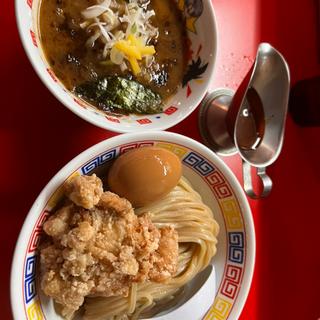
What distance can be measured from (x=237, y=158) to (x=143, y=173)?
544 millimetres

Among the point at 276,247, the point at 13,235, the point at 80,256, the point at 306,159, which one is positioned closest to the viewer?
the point at 80,256

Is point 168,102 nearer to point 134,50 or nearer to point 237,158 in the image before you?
point 134,50

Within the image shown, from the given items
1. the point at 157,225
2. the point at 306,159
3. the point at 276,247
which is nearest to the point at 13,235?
the point at 157,225

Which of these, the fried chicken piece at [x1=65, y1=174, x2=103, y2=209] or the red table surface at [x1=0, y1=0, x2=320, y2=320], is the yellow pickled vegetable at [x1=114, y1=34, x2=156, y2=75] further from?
the fried chicken piece at [x1=65, y1=174, x2=103, y2=209]

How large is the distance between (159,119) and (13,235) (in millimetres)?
518

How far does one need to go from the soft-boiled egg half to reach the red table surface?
225 millimetres

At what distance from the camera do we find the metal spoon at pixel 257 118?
1.60m

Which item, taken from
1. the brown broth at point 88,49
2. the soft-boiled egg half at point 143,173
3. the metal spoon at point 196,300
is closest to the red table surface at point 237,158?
the brown broth at point 88,49

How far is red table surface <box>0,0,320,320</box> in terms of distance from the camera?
1330 millimetres

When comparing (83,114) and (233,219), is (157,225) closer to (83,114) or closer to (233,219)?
(233,219)

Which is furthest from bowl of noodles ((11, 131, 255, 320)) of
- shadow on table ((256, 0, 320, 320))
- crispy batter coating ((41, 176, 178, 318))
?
shadow on table ((256, 0, 320, 320))

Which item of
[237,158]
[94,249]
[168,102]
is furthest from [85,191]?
[237,158]

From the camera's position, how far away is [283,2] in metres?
1.89

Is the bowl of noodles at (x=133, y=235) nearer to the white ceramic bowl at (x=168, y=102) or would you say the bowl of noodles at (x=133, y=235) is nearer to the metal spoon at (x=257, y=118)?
the white ceramic bowl at (x=168, y=102)
